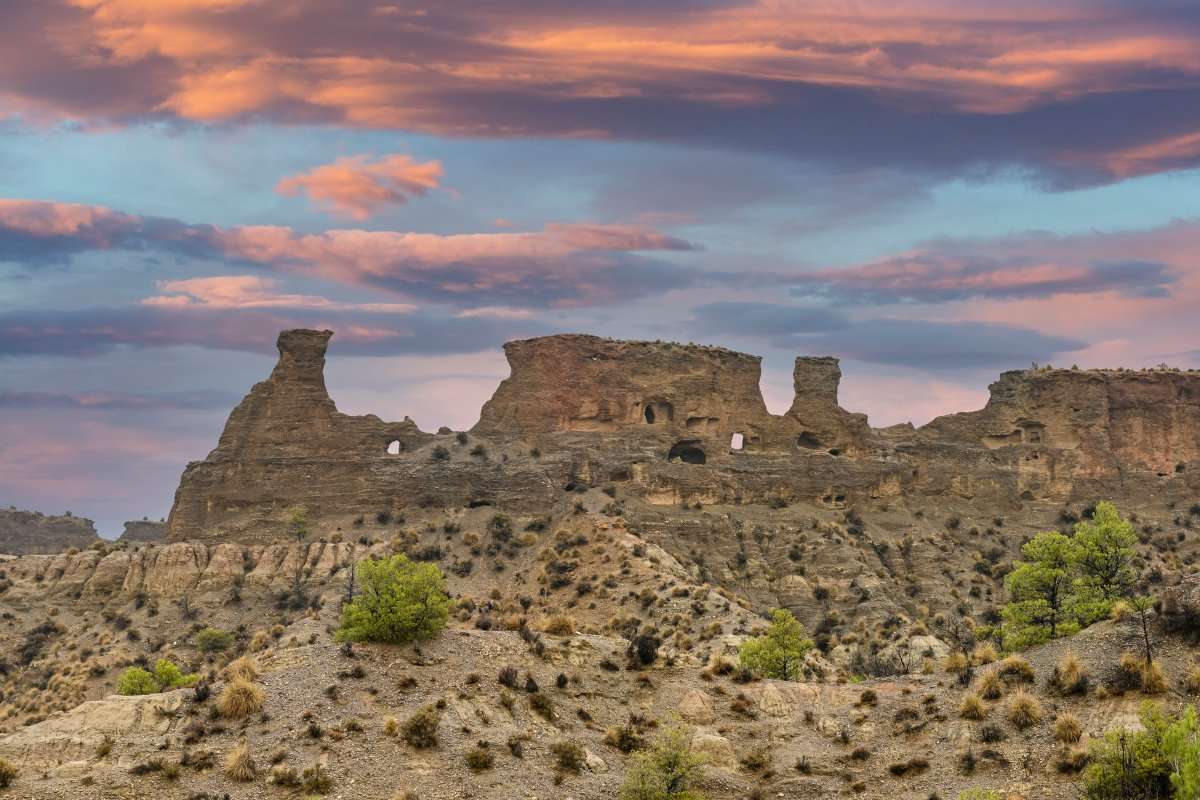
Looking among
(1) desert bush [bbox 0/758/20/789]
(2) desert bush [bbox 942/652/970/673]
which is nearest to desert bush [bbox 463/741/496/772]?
(1) desert bush [bbox 0/758/20/789]

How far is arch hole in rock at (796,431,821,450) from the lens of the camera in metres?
111

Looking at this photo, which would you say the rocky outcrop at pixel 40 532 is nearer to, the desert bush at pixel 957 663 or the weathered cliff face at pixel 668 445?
the weathered cliff face at pixel 668 445

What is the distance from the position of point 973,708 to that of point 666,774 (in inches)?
458

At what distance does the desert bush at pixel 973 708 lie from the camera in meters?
45.2

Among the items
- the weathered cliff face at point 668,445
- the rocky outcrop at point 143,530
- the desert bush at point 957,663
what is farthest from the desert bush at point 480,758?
the rocky outcrop at point 143,530

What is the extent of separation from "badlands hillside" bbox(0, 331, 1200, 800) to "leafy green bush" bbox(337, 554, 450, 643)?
0.82 m

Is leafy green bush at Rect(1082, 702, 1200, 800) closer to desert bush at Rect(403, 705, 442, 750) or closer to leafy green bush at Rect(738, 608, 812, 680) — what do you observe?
desert bush at Rect(403, 705, 442, 750)

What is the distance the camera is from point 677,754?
141 feet

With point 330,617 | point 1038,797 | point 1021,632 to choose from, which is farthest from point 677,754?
point 330,617

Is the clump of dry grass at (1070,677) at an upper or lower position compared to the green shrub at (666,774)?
→ upper

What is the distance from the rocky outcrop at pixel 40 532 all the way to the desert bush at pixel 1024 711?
383 feet

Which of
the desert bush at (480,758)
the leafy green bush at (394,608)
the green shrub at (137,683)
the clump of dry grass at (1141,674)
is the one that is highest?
the leafy green bush at (394,608)

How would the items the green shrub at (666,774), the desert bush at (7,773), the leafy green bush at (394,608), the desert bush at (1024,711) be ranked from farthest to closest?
1. the leafy green bush at (394,608)
2. the desert bush at (1024,711)
3. the green shrub at (666,774)
4. the desert bush at (7,773)

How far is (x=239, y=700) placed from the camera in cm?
4497
